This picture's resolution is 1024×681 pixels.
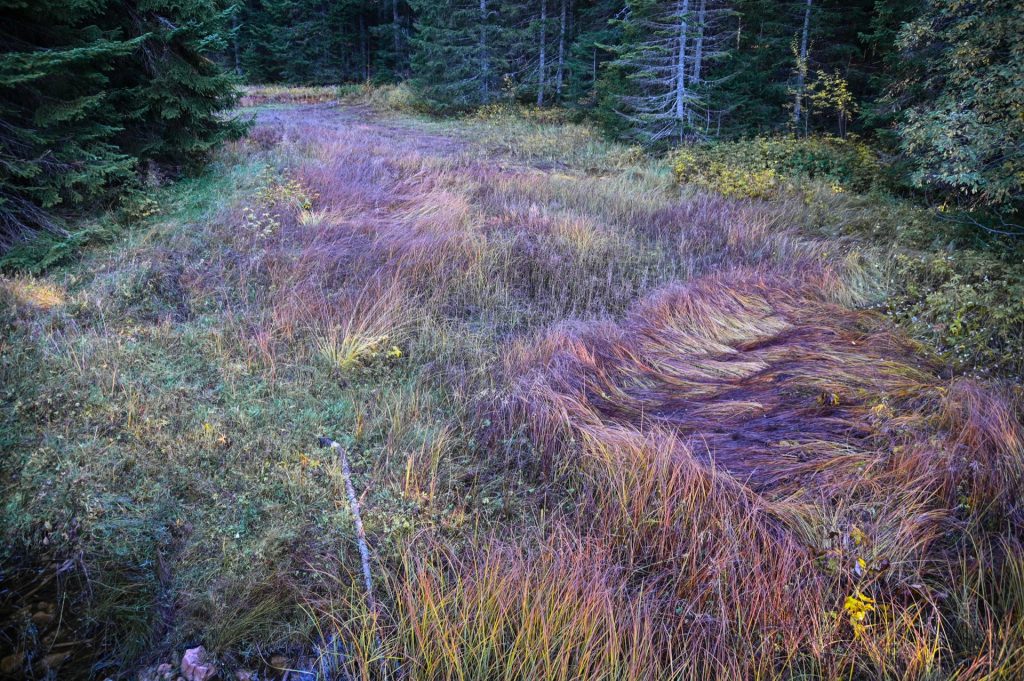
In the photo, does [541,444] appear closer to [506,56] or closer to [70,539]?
[70,539]

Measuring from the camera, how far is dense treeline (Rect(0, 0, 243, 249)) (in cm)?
580

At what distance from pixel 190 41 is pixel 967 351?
9.10 meters

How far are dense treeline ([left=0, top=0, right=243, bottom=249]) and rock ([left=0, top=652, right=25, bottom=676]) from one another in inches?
192

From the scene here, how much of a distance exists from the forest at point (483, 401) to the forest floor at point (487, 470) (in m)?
0.02

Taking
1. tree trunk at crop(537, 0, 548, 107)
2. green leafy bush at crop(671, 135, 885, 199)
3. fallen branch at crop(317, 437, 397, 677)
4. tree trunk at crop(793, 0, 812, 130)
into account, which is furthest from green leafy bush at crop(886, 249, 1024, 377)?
tree trunk at crop(537, 0, 548, 107)

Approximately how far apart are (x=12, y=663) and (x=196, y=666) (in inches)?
30.7

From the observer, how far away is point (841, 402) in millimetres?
3750

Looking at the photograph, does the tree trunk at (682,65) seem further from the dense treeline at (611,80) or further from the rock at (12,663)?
the rock at (12,663)

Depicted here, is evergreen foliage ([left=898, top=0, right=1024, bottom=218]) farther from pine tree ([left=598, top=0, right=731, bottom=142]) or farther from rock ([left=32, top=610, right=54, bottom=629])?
rock ([left=32, top=610, right=54, bottom=629])

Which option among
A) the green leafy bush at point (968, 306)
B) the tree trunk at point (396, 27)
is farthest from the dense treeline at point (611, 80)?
the tree trunk at point (396, 27)

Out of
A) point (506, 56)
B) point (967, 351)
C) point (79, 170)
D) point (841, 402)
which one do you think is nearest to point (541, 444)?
point (841, 402)

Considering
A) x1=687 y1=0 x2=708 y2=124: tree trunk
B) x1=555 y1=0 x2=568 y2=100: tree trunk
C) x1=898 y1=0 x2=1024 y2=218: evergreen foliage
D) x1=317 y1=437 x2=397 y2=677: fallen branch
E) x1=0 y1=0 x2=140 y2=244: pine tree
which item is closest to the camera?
x1=317 y1=437 x2=397 y2=677: fallen branch

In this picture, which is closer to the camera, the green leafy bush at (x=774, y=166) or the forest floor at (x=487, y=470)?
the forest floor at (x=487, y=470)

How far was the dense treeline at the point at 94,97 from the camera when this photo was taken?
5.80 meters
